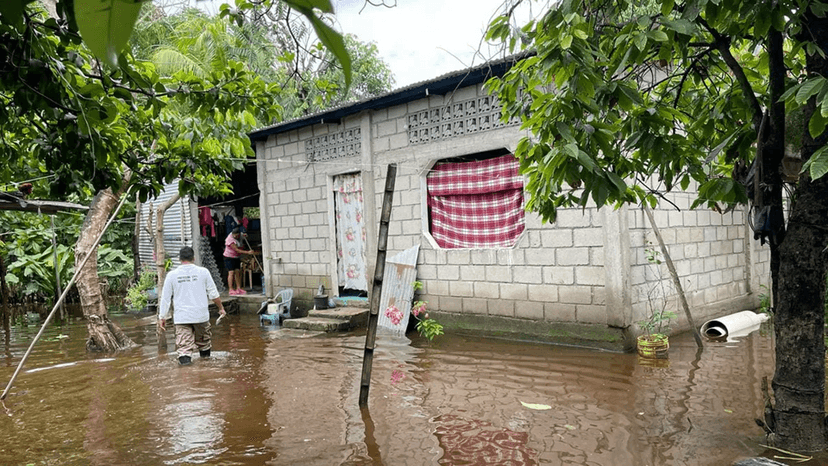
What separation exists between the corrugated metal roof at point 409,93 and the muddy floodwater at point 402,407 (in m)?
3.69

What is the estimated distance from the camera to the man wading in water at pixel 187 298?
804 centimetres

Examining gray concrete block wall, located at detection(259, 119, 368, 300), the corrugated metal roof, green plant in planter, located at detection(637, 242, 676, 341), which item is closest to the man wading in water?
gray concrete block wall, located at detection(259, 119, 368, 300)

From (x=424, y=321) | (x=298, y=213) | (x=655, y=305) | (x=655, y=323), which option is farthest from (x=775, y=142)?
(x=298, y=213)

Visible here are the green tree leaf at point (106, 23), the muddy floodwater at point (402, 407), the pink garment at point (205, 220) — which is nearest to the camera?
the green tree leaf at point (106, 23)

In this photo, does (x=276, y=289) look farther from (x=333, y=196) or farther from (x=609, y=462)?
(x=609, y=462)

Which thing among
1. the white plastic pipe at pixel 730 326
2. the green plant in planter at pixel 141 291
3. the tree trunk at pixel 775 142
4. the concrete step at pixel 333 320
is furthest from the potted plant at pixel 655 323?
the green plant in planter at pixel 141 291

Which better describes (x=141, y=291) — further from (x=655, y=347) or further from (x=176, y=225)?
(x=655, y=347)

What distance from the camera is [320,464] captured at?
444cm

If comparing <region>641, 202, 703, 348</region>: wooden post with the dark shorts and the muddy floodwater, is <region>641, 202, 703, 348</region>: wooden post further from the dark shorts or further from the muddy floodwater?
the dark shorts

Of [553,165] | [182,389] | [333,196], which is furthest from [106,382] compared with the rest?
[553,165]

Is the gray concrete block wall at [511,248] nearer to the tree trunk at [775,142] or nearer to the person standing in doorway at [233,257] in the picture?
the person standing in doorway at [233,257]

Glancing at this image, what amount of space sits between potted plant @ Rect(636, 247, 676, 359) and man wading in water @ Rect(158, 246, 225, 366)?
5.76 metres

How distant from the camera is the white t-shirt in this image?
316 inches

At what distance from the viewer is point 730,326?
851 cm
